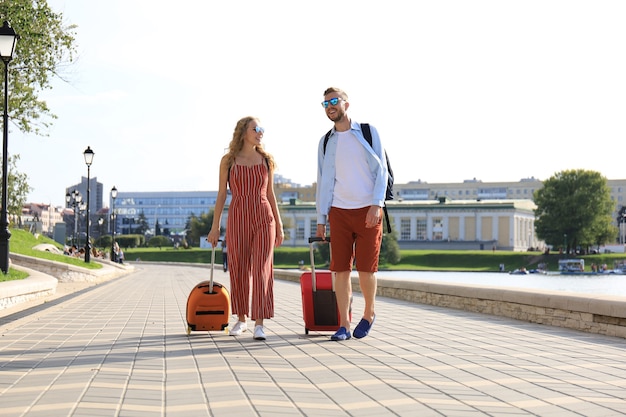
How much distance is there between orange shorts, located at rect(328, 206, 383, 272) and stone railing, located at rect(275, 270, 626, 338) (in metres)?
2.70

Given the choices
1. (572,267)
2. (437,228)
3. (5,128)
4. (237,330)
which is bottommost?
(572,267)

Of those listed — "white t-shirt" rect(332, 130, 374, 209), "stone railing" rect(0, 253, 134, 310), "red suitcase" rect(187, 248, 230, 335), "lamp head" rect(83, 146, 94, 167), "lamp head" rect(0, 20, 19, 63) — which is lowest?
"stone railing" rect(0, 253, 134, 310)

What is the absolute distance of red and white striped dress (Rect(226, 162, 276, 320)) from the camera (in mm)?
8250

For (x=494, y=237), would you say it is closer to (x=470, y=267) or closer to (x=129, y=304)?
(x=470, y=267)

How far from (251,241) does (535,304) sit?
4.10m

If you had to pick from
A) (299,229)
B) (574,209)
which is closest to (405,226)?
(299,229)

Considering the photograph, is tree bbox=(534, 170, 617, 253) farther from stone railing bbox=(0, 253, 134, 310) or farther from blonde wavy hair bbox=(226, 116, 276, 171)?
blonde wavy hair bbox=(226, 116, 276, 171)

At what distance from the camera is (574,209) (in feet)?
316

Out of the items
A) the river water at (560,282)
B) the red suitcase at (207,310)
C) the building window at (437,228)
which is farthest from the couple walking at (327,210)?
the building window at (437,228)

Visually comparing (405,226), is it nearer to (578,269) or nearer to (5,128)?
(578,269)

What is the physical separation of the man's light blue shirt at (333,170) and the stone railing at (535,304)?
2.85 metres

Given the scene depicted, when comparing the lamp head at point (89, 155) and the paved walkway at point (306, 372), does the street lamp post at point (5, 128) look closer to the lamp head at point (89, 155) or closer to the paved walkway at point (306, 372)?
the paved walkway at point (306, 372)

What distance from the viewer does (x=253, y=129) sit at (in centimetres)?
834

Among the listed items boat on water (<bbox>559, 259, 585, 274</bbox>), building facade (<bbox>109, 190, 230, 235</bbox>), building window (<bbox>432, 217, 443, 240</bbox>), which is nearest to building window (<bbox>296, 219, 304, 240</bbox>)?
building window (<bbox>432, 217, 443, 240</bbox>)
